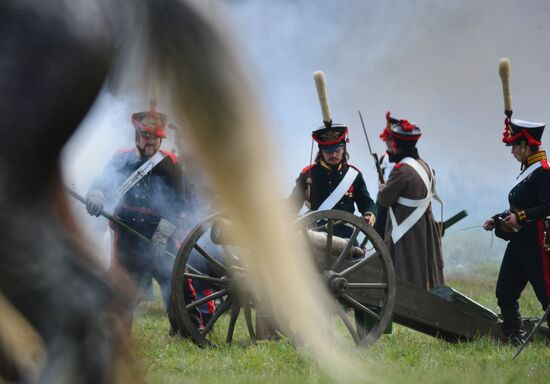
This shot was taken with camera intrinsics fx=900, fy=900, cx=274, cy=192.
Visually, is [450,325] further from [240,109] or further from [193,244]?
[240,109]

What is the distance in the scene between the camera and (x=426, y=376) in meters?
3.54

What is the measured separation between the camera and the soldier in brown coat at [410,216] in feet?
19.3

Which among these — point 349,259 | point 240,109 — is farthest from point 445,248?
point 240,109

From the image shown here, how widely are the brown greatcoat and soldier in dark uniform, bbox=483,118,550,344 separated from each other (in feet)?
2.19

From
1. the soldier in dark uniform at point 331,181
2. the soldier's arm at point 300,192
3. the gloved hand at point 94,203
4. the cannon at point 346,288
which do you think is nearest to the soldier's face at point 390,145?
the soldier in dark uniform at point 331,181

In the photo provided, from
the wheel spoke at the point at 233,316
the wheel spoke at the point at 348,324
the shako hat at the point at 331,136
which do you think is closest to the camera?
the wheel spoke at the point at 348,324

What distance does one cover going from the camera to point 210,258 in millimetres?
4492

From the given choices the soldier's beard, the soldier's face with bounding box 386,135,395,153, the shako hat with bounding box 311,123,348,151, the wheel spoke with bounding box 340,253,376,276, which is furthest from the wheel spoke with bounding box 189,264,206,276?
the soldier's face with bounding box 386,135,395,153

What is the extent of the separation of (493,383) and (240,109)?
1.84 meters

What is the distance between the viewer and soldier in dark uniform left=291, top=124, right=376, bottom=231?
18.1 ft

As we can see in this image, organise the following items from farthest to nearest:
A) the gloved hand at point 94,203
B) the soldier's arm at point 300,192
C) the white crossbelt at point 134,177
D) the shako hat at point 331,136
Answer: the soldier's arm at point 300,192 < the shako hat at point 331,136 < the white crossbelt at point 134,177 < the gloved hand at point 94,203

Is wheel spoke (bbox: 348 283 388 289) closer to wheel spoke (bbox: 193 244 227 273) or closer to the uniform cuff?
wheel spoke (bbox: 193 244 227 273)

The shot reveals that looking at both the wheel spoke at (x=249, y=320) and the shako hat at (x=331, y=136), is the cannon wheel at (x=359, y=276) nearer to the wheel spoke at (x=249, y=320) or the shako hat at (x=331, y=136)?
the wheel spoke at (x=249, y=320)

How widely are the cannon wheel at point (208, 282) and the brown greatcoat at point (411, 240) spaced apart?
1.43 meters
